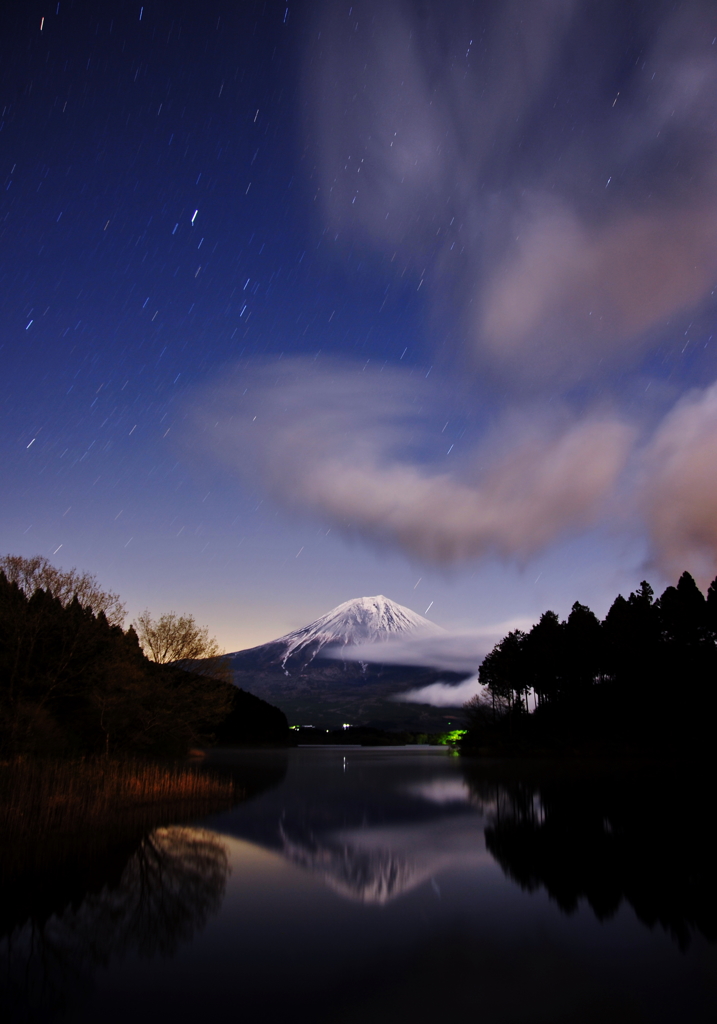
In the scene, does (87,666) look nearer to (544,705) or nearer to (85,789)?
(85,789)

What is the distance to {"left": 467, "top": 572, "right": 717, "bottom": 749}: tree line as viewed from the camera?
59500mm

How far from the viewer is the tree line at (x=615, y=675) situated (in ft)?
195

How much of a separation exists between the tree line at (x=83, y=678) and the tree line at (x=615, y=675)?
39.8 m

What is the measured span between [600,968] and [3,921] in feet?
30.7

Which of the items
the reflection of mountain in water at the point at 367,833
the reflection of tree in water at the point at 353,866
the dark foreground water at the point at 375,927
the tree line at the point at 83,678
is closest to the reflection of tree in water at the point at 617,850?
the dark foreground water at the point at 375,927

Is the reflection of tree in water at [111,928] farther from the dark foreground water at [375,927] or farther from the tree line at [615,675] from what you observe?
the tree line at [615,675]

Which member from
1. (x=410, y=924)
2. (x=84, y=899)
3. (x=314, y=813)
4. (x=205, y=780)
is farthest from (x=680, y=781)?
(x=84, y=899)

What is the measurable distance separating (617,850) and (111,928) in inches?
530

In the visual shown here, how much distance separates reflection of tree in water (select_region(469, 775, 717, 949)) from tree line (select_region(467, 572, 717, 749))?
90.5 ft

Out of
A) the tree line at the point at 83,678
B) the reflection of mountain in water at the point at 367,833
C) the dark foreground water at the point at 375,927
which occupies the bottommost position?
the reflection of mountain in water at the point at 367,833

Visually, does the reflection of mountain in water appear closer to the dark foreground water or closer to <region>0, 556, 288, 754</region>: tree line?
the dark foreground water

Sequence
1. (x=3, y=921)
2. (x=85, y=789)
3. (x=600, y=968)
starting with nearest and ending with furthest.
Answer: (x=600, y=968), (x=3, y=921), (x=85, y=789)

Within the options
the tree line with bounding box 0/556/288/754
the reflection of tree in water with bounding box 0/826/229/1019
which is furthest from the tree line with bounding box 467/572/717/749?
the reflection of tree in water with bounding box 0/826/229/1019

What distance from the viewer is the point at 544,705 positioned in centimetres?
8762
